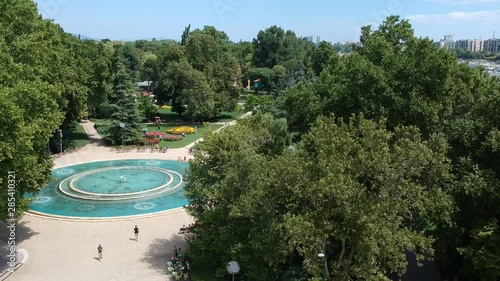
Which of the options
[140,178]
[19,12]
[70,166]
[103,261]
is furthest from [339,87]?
[70,166]

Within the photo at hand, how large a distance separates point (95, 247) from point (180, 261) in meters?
4.87

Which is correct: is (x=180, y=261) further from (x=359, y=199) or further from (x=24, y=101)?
(x=359, y=199)

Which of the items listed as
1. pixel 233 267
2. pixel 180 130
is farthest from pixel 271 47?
pixel 233 267

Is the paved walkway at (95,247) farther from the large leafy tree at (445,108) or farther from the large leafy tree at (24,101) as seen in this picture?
the large leafy tree at (445,108)

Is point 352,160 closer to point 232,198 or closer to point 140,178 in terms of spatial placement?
point 232,198

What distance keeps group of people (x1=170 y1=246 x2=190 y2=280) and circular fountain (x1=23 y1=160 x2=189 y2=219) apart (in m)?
6.40

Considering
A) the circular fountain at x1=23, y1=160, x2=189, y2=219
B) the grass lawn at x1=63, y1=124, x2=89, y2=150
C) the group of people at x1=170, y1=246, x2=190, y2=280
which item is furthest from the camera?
the grass lawn at x1=63, y1=124, x2=89, y2=150

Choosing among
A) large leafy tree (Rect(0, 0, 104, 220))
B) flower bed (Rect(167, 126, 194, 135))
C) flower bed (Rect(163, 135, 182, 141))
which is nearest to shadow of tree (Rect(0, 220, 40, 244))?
large leafy tree (Rect(0, 0, 104, 220))

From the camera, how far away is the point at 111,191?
1198 inches

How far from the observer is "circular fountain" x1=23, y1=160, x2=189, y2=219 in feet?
89.4

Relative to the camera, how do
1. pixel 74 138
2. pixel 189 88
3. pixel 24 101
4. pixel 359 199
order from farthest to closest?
pixel 189 88
pixel 74 138
pixel 24 101
pixel 359 199

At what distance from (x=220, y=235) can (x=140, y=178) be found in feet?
57.6

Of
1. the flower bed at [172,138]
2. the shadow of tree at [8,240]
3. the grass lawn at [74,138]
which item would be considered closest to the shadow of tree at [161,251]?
the shadow of tree at [8,240]

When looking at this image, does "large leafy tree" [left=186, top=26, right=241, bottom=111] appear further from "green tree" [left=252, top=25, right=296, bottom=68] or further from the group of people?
the group of people
